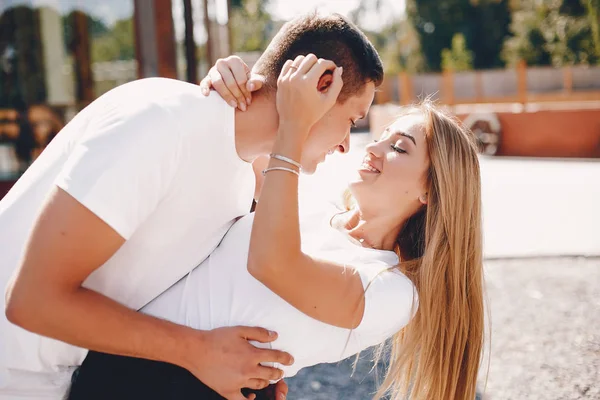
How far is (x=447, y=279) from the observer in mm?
2354

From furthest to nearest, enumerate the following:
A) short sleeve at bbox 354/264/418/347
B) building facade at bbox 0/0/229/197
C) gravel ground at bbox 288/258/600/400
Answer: building facade at bbox 0/0/229/197 → gravel ground at bbox 288/258/600/400 → short sleeve at bbox 354/264/418/347

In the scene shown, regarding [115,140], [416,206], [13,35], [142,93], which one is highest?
[13,35]

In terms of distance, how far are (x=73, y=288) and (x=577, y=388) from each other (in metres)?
3.30

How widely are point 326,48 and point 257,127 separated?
0.34m

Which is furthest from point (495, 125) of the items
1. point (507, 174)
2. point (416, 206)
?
point (416, 206)

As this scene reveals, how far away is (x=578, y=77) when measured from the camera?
1137 inches

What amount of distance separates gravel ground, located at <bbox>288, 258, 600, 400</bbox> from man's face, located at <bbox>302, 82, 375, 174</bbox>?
82.6 inches

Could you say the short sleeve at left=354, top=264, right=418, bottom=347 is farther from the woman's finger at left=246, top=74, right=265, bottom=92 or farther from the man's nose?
the woman's finger at left=246, top=74, right=265, bottom=92

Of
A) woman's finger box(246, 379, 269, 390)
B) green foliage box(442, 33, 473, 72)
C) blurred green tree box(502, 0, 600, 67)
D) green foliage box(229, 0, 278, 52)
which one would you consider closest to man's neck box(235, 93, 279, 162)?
woman's finger box(246, 379, 269, 390)

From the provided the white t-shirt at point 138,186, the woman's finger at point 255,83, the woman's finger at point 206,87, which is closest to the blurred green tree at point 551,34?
the woman's finger at point 255,83

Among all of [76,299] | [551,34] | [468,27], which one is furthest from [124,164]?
[468,27]

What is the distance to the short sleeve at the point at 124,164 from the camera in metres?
1.41

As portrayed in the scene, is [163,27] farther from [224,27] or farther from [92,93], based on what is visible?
[224,27]

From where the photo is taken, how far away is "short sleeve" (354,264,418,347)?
1.95 meters
